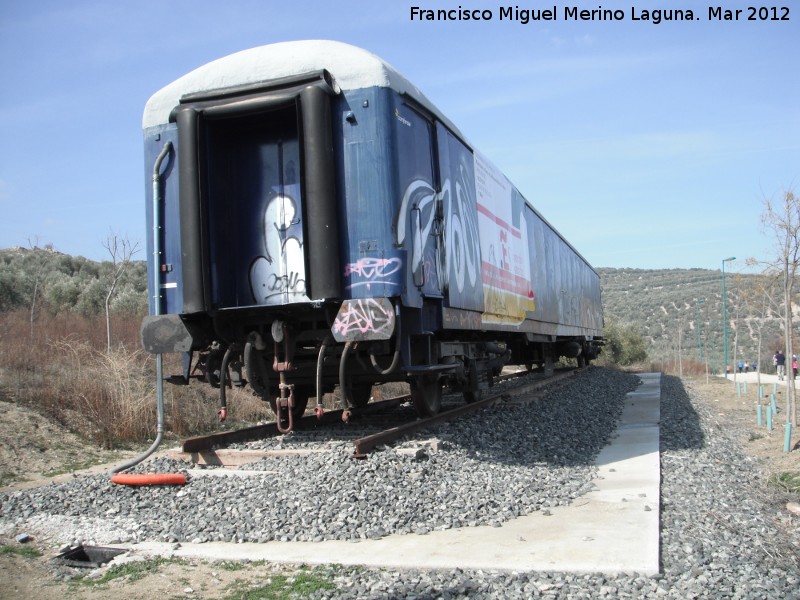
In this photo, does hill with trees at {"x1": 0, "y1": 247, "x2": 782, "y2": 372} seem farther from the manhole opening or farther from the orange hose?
the manhole opening

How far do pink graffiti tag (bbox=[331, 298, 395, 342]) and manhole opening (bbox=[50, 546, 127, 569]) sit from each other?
97.7 inches

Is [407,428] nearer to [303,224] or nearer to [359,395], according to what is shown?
[303,224]

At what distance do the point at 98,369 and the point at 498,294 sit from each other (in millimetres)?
5793

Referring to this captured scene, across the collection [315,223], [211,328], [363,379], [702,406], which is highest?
[315,223]

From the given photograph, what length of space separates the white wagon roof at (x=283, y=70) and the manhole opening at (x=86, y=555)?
419 cm

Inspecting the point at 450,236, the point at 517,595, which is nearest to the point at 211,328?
the point at 450,236

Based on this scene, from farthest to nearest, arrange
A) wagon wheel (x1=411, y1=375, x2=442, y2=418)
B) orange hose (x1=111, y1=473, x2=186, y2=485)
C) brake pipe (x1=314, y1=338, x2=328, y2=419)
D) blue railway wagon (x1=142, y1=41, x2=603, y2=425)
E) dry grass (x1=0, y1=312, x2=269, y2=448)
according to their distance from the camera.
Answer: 1. dry grass (x1=0, y1=312, x2=269, y2=448)
2. wagon wheel (x1=411, y1=375, x2=442, y2=418)
3. blue railway wagon (x1=142, y1=41, x2=603, y2=425)
4. brake pipe (x1=314, y1=338, x2=328, y2=419)
5. orange hose (x1=111, y1=473, x2=186, y2=485)

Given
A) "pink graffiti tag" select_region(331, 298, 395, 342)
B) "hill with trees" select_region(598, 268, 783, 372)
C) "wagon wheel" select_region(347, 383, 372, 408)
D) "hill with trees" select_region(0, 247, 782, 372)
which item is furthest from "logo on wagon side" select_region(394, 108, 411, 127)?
"hill with trees" select_region(598, 268, 783, 372)

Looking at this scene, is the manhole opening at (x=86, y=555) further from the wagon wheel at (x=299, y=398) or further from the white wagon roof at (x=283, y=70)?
the white wagon roof at (x=283, y=70)

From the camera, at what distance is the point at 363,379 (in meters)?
8.39

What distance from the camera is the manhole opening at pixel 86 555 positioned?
4.61 meters

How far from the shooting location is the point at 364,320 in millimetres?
6289

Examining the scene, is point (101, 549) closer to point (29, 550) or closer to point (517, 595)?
point (29, 550)

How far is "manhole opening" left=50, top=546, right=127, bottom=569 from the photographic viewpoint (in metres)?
4.61
